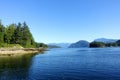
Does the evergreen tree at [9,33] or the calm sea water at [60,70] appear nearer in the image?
the calm sea water at [60,70]

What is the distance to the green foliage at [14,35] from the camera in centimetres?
15325

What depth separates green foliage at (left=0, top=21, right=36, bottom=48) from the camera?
153250 mm

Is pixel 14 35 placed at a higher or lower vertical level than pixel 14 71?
higher

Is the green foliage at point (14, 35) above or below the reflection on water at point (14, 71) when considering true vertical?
above

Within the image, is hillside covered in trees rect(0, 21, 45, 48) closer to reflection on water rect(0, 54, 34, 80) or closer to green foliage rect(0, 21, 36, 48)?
green foliage rect(0, 21, 36, 48)

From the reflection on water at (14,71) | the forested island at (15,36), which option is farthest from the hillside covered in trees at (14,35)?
the reflection on water at (14,71)

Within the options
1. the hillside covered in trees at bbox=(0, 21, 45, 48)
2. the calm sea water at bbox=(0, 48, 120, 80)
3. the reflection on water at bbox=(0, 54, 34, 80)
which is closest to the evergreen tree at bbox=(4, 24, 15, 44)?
the hillside covered in trees at bbox=(0, 21, 45, 48)

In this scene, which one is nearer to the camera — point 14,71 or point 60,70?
point 14,71

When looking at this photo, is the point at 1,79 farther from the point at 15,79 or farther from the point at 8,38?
the point at 8,38

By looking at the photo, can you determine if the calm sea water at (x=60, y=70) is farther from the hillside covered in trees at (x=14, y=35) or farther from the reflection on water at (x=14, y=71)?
the hillside covered in trees at (x=14, y=35)

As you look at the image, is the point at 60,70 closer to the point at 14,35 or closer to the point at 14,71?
the point at 14,71

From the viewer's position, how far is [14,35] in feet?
546

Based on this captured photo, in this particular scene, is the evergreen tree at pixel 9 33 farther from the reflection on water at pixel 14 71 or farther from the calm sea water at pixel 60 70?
the reflection on water at pixel 14 71

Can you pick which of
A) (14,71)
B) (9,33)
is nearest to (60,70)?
(14,71)
